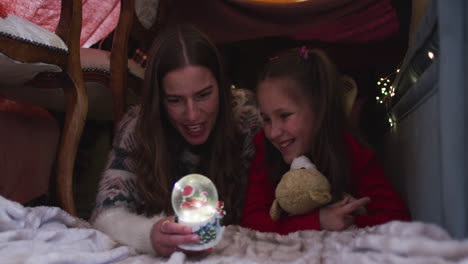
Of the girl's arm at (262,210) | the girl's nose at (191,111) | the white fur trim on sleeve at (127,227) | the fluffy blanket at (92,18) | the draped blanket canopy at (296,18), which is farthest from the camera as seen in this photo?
the fluffy blanket at (92,18)

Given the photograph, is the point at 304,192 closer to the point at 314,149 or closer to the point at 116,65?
the point at 314,149

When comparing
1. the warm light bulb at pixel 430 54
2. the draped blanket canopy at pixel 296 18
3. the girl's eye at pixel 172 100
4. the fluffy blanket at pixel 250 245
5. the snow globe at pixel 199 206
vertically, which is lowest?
the fluffy blanket at pixel 250 245

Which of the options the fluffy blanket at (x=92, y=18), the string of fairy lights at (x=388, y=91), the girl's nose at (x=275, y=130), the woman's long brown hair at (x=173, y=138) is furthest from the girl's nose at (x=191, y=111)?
the fluffy blanket at (x=92, y=18)

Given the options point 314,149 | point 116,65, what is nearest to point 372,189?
point 314,149

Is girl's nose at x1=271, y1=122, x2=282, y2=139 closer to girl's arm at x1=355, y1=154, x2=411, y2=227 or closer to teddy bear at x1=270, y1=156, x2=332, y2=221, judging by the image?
teddy bear at x1=270, y1=156, x2=332, y2=221

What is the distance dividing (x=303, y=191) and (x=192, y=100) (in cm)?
43

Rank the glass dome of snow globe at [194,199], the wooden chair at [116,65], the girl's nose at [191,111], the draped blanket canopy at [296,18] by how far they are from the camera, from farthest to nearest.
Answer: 1. the draped blanket canopy at [296,18]
2. the wooden chair at [116,65]
3. the girl's nose at [191,111]
4. the glass dome of snow globe at [194,199]

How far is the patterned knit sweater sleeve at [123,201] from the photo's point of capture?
0.93m

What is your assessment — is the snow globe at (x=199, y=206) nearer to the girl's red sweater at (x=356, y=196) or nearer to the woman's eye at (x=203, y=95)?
the girl's red sweater at (x=356, y=196)

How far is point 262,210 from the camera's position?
3.70 feet

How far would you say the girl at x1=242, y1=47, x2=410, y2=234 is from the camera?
38.9 inches

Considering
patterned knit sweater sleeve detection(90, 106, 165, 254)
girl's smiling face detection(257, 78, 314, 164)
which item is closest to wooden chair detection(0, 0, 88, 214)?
patterned knit sweater sleeve detection(90, 106, 165, 254)

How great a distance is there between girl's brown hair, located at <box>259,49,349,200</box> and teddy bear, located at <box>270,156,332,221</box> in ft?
0.24

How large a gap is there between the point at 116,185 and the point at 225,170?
35 centimetres
